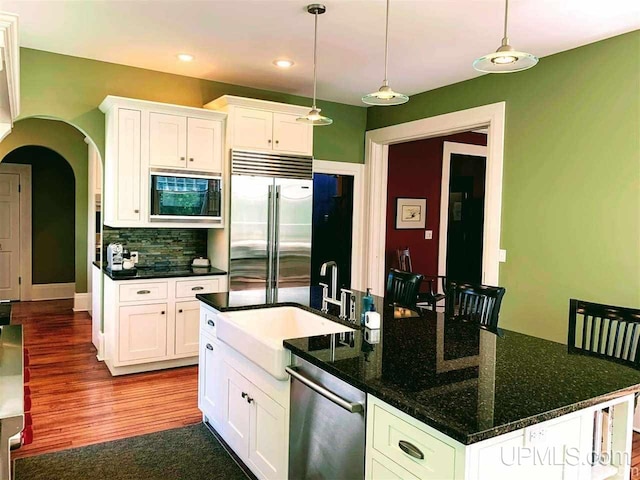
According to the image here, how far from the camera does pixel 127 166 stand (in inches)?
168

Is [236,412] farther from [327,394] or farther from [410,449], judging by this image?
[410,449]

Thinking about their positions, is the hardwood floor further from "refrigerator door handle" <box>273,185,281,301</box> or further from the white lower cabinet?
"refrigerator door handle" <box>273,185,281,301</box>

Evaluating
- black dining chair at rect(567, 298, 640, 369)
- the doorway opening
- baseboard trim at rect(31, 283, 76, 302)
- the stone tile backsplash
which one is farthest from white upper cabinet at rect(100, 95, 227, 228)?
baseboard trim at rect(31, 283, 76, 302)

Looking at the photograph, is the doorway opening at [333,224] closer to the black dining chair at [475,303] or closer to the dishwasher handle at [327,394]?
the black dining chair at [475,303]

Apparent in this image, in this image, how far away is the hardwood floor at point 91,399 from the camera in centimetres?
322

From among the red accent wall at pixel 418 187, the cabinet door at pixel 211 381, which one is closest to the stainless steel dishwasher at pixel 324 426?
the cabinet door at pixel 211 381

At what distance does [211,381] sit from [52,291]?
20.2ft

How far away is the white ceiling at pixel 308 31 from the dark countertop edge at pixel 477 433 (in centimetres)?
230

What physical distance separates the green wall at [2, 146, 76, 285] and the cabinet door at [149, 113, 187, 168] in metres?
4.42

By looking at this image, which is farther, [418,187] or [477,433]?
[418,187]

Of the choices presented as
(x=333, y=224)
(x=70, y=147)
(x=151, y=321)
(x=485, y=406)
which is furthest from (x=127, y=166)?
(x=485, y=406)

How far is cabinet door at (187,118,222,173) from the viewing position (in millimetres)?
4516

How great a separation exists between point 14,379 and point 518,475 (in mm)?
1800

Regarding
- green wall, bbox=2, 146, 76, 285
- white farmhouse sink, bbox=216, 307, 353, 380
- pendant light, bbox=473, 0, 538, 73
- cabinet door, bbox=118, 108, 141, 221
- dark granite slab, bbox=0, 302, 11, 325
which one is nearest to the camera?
pendant light, bbox=473, 0, 538, 73
